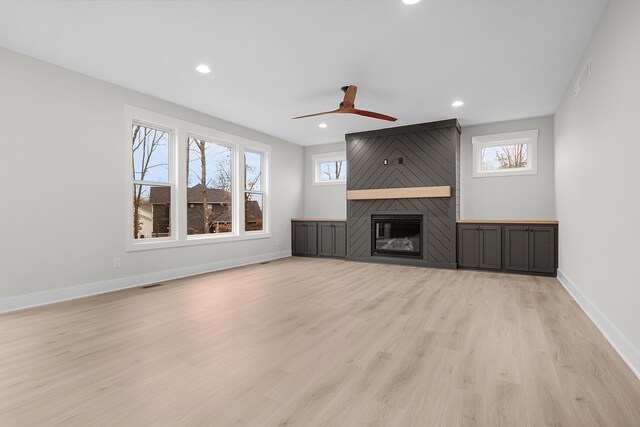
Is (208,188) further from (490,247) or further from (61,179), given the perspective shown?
(490,247)

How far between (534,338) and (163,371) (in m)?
2.72

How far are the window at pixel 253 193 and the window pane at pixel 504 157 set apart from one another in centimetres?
450

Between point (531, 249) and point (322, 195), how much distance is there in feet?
14.5

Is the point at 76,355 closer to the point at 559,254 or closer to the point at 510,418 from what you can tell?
the point at 510,418

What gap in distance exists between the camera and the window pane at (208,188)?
18.0 feet

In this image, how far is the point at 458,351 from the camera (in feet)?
7.52

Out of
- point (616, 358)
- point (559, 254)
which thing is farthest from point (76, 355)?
point (559, 254)

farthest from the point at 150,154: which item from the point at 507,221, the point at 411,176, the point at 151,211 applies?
the point at 507,221

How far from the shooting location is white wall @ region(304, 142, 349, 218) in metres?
7.64

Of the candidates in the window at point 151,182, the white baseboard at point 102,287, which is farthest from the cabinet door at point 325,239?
the window at point 151,182

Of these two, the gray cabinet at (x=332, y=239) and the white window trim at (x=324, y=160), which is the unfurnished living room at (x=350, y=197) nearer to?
the gray cabinet at (x=332, y=239)

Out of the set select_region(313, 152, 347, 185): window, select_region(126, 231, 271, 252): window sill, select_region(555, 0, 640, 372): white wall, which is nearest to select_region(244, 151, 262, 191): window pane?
select_region(126, 231, 271, 252): window sill

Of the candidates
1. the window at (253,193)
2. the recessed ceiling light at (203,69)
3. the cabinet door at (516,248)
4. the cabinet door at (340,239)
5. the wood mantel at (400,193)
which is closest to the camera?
the recessed ceiling light at (203,69)

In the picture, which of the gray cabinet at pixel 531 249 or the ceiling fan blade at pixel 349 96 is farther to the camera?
the gray cabinet at pixel 531 249
